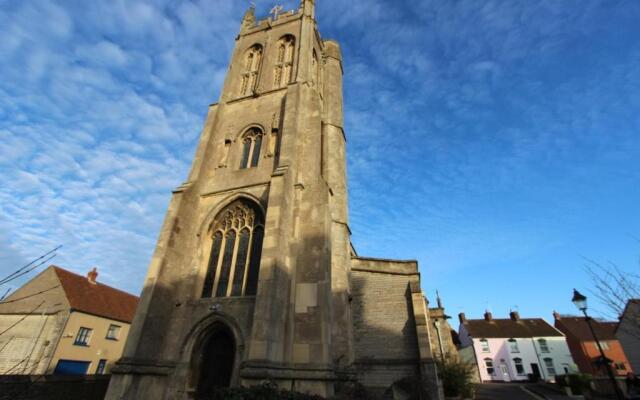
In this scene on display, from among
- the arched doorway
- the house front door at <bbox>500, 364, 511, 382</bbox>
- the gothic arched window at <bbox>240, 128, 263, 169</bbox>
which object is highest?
the gothic arched window at <bbox>240, 128, 263, 169</bbox>

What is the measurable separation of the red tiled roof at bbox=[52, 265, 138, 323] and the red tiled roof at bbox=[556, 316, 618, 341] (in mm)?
49053

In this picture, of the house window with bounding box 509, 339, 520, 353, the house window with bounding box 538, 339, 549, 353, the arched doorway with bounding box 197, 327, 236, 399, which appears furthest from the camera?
the house window with bounding box 509, 339, 520, 353

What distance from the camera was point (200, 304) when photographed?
38.7ft

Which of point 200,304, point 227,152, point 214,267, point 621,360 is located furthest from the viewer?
point 621,360

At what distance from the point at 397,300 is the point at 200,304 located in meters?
9.33

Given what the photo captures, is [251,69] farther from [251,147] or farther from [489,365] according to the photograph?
[489,365]

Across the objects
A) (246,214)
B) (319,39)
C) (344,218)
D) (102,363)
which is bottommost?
(102,363)

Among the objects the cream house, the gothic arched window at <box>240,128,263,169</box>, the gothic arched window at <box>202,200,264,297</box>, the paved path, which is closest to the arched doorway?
the gothic arched window at <box>202,200,264,297</box>

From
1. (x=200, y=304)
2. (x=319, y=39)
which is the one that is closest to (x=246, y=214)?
(x=200, y=304)

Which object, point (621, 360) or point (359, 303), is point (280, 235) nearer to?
point (359, 303)

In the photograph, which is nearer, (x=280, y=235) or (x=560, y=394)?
(x=280, y=235)

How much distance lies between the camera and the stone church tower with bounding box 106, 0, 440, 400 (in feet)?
33.2

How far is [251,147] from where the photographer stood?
15617 mm

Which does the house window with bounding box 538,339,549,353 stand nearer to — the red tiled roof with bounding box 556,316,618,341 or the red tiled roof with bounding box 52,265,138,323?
the red tiled roof with bounding box 556,316,618,341
